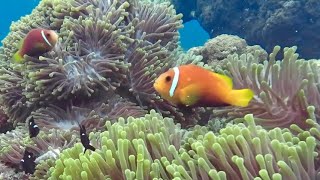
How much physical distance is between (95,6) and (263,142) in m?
2.68

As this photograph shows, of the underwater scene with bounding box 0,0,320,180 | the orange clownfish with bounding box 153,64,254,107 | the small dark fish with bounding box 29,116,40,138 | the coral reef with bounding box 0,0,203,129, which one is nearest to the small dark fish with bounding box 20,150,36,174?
the underwater scene with bounding box 0,0,320,180

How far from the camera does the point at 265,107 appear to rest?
2775 mm

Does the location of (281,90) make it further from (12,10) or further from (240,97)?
(12,10)

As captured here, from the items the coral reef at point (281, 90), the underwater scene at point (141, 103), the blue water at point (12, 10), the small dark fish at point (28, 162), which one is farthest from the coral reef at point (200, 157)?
the blue water at point (12, 10)

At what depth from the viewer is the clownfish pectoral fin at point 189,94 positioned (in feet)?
8.02

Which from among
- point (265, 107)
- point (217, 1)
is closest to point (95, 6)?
point (265, 107)

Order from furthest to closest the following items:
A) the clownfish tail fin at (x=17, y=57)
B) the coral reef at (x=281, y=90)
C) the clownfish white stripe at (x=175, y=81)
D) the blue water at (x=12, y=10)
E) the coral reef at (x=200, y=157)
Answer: the blue water at (x=12, y=10) < the clownfish tail fin at (x=17, y=57) < the coral reef at (x=281, y=90) < the clownfish white stripe at (x=175, y=81) < the coral reef at (x=200, y=157)

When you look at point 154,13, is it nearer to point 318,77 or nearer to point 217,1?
point 318,77

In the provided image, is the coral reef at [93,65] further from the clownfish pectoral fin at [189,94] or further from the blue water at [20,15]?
the blue water at [20,15]

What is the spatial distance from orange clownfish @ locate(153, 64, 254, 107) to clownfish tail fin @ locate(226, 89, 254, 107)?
3 centimetres

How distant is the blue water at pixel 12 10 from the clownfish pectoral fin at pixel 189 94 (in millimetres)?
79061

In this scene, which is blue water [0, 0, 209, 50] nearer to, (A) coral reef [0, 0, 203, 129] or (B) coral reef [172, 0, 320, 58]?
(B) coral reef [172, 0, 320, 58]

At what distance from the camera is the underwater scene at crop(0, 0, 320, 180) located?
78.5 inches

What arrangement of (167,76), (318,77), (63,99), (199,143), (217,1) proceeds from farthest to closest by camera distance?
1. (217,1)
2. (63,99)
3. (318,77)
4. (167,76)
5. (199,143)
